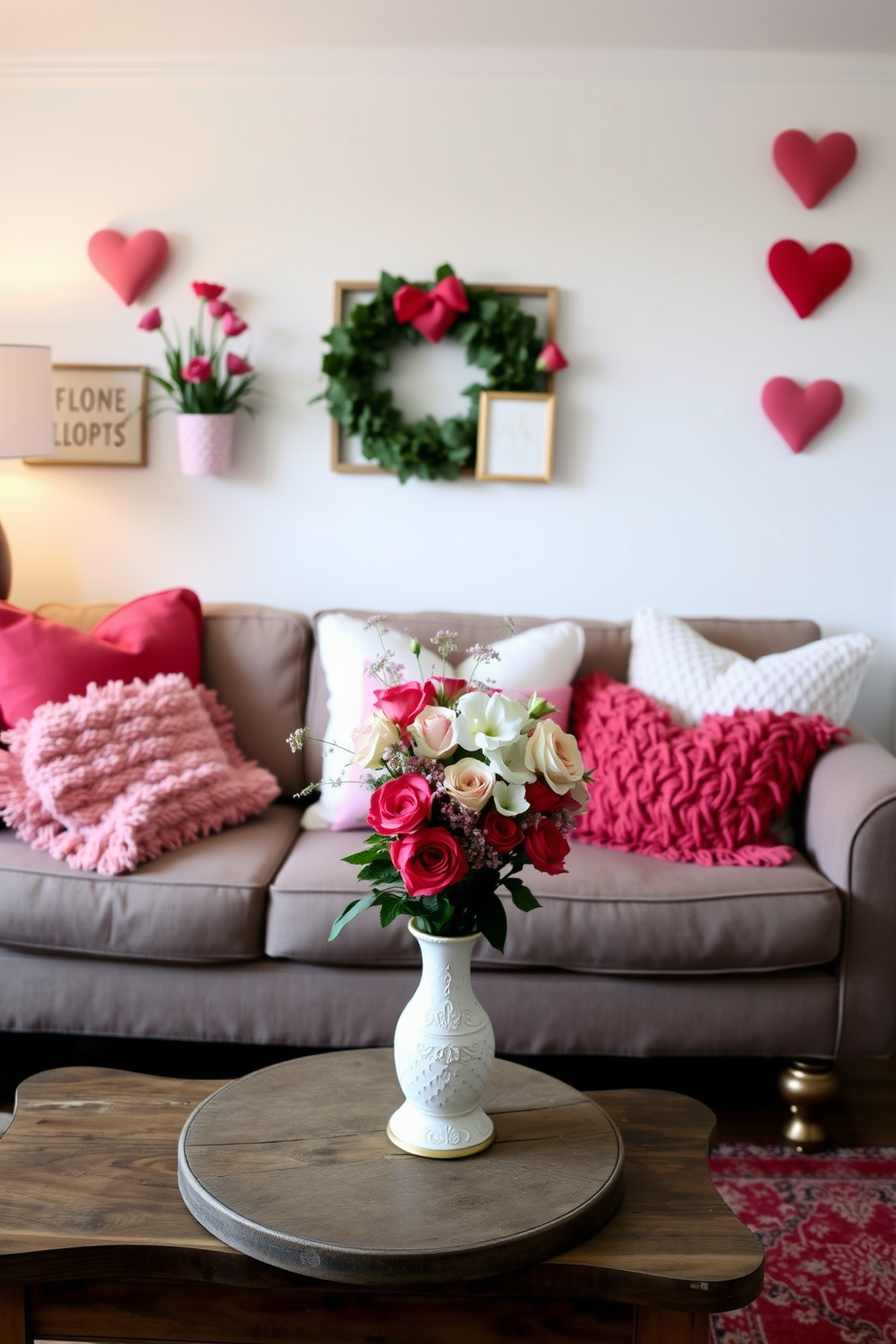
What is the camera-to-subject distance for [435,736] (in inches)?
52.7

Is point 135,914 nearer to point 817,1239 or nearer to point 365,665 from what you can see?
point 365,665

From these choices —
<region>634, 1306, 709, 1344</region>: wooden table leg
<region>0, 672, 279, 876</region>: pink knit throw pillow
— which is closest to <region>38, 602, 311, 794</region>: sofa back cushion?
<region>0, 672, 279, 876</region>: pink knit throw pillow

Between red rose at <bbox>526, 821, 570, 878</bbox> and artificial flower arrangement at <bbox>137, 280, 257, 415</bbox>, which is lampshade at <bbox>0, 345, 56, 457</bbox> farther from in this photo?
red rose at <bbox>526, 821, 570, 878</bbox>

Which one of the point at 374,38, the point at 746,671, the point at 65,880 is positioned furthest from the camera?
the point at 374,38

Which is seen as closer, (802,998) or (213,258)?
(802,998)

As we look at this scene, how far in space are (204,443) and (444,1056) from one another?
1969 millimetres

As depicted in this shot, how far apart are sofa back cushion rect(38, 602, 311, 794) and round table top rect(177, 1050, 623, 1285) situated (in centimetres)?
123

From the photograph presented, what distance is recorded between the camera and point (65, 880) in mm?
2219

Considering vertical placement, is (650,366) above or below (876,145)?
below

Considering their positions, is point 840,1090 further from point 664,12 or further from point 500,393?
point 664,12

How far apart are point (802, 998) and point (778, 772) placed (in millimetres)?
456

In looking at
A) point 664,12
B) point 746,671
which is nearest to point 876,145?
point 664,12

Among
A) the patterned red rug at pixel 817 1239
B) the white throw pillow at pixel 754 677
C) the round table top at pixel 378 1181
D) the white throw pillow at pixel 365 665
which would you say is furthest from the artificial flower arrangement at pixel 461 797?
the white throw pillow at pixel 754 677

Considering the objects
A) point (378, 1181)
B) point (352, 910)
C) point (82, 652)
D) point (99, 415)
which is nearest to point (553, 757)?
point (352, 910)
